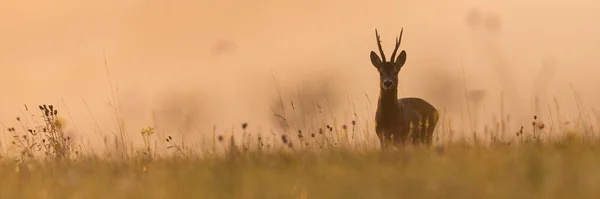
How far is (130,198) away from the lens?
3453 mm

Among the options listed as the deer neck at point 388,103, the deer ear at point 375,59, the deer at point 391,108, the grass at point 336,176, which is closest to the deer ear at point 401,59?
the deer at point 391,108

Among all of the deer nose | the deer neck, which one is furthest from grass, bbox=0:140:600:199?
the deer neck

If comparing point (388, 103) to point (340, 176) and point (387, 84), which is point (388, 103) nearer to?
point (387, 84)

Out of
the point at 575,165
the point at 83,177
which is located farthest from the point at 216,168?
the point at 575,165

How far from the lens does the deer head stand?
852 centimetres

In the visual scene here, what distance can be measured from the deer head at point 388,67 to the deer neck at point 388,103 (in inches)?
2.6

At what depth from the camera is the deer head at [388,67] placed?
8.52 m

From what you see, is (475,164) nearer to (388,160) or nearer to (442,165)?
(442,165)

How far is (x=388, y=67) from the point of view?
345 inches

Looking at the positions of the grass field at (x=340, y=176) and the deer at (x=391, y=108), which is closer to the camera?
the grass field at (x=340, y=176)

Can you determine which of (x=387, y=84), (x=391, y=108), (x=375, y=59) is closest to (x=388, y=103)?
(x=391, y=108)

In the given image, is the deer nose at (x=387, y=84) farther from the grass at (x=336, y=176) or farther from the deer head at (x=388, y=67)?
the grass at (x=336, y=176)

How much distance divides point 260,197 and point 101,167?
2334 millimetres

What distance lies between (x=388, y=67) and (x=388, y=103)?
430 millimetres
